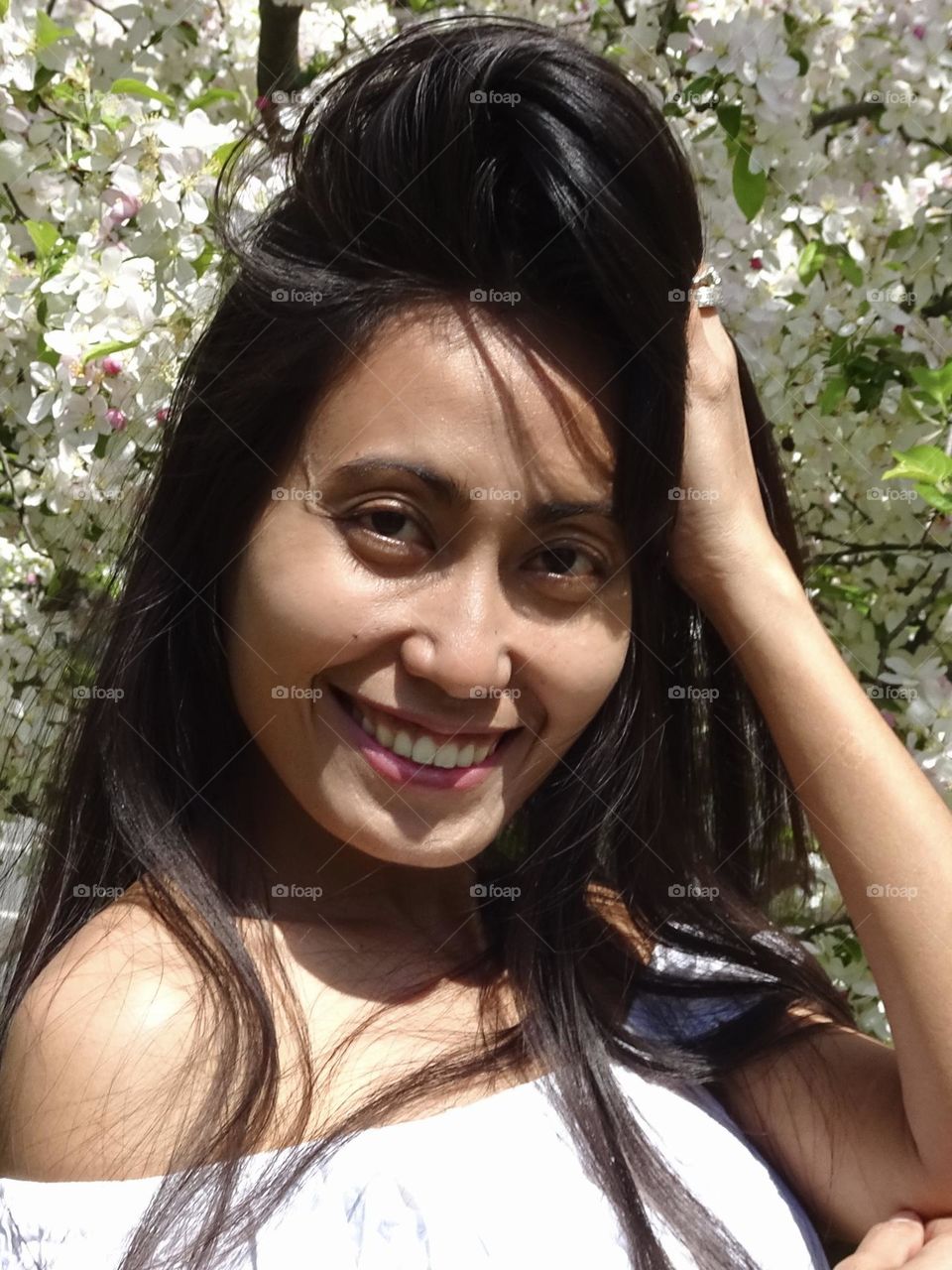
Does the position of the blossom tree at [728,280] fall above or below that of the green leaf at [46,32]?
below

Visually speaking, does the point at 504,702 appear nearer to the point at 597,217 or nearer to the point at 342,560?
the point at 342,560

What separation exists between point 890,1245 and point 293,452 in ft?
2.86

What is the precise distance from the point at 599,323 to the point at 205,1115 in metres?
0.77

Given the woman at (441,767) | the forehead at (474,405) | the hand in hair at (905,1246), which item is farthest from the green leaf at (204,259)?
the hand in hair at (905,1246)

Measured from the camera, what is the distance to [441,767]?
1.35 m

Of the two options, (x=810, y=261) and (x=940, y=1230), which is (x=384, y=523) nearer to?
(x=940, y=1230)

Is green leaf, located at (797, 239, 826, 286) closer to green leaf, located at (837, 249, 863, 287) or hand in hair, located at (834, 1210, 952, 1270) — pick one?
green leaf, located at (837, 249, 863, 287)

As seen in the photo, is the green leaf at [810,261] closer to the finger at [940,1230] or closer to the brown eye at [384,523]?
the brown eye at [384,523]

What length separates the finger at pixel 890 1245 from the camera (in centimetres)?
130

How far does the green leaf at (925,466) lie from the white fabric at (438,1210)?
32.5 inches

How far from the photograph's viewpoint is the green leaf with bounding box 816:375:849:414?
2.01 meters

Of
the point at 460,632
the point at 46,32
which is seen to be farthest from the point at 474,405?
the point at 46,32

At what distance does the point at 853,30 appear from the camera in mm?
2100

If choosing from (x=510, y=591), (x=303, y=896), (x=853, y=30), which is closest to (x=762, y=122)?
(x=853, y=30)
